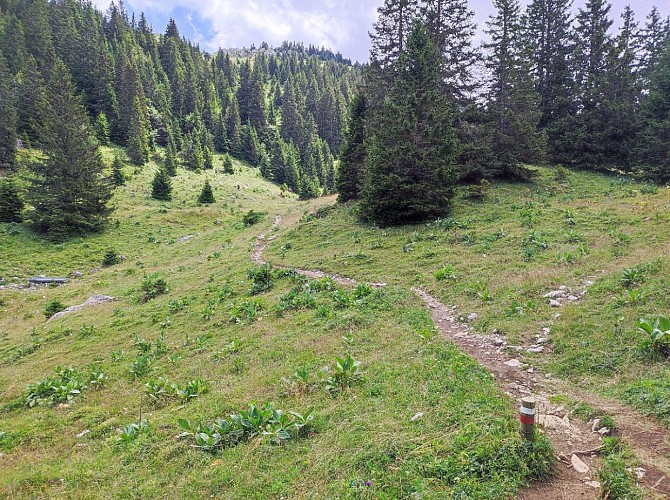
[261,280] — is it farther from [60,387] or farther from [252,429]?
[252,429]

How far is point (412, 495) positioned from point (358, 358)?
14.8 ft

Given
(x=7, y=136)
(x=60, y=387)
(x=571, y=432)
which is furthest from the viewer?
(x=7, y=136)

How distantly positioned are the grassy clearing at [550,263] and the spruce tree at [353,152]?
565 cm

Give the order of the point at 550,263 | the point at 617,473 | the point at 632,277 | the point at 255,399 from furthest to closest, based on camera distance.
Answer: the point at 550,263 < the point at 632,277 < the point at 255,399 < the point at 617,473

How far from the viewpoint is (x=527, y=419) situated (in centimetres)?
482

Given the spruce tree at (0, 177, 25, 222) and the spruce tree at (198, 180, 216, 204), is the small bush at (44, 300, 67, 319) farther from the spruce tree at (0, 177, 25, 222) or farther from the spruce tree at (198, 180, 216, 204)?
the spruce tree at (198, 180, 216, 204)

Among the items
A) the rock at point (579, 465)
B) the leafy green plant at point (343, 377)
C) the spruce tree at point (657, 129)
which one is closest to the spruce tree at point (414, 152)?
the leafy green plant at point (343, 377)

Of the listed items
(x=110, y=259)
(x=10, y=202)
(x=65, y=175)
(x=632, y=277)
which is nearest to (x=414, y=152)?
(x=632, y=277)

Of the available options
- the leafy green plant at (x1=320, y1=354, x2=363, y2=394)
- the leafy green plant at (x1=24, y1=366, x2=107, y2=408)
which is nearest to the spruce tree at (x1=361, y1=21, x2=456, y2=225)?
the leafy green plant at (x1=320, y1=354, x2=363, y2=394)

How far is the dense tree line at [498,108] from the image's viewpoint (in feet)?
79.0

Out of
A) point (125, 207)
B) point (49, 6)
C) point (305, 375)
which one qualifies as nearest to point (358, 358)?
point (305, 375)

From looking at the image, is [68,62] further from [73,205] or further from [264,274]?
[264,274]

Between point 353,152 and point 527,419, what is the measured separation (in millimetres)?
30968

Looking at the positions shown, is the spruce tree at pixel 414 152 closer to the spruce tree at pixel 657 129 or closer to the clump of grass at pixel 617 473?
the clump of grass at pixel 617 473
